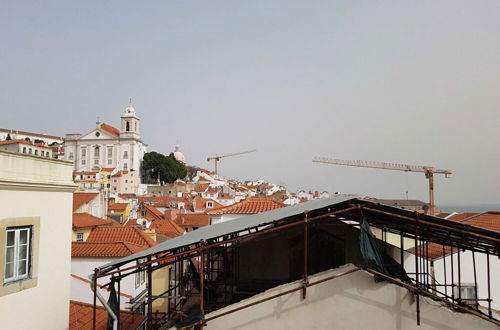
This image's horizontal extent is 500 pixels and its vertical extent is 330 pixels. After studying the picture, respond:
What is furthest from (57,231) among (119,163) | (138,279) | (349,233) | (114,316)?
(119,163)

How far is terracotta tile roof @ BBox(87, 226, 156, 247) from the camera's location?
24391 millimetres

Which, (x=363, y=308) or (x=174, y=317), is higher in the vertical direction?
(x=363, y=308)

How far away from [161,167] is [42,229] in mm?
127918

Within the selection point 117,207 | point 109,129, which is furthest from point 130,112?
point 117,207

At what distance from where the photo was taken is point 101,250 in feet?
65.9

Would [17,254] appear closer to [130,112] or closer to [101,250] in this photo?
[101,250]

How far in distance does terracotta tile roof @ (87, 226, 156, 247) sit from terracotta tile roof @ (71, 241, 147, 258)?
3401 mm

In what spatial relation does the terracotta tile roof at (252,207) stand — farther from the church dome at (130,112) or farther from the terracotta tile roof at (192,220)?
the church dome at (130,112)

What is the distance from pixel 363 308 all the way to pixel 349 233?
5.52 meters

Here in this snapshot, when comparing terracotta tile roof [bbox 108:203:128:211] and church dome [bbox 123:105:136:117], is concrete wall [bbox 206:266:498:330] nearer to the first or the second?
terracotta tile roof [bbox 108:203:128:211]

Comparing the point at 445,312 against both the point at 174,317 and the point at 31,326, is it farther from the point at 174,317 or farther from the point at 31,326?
the point at 31,326

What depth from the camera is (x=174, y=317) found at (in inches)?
407

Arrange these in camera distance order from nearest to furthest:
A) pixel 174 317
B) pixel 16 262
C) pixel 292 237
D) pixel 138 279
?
pixel 16 262
pixel 174 317
pixel 292 237
pixel 138 279

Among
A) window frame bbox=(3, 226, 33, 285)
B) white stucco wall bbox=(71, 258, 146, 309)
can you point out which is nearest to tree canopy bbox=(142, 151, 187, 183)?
white stucco wall bbox=(71, 258, 146, 309)
